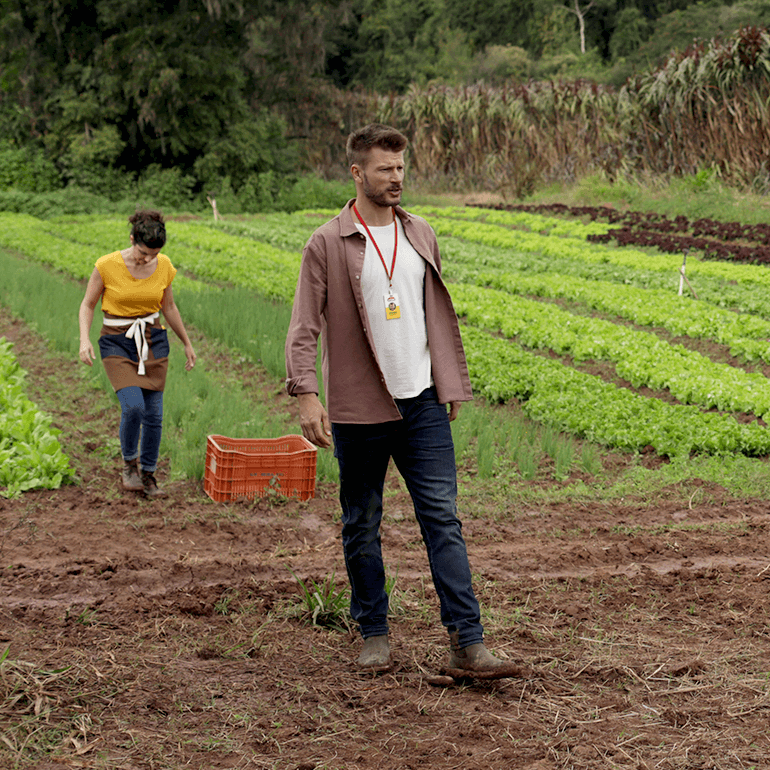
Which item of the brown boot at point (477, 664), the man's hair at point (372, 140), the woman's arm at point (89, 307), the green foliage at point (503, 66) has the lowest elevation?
the brown boot at point (477, 664)

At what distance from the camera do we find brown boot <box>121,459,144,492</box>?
6.26 m

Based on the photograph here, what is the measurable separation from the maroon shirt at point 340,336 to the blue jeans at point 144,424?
274 centimetres

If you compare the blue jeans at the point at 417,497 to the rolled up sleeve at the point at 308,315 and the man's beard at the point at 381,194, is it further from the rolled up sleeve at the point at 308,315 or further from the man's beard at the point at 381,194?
the man's beard at the point at 381,194

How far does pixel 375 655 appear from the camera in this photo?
3752mm

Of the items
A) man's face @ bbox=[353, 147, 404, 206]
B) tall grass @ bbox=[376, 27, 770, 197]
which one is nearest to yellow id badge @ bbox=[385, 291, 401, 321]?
man's face @ bbox=[353, 147, 404, 206]

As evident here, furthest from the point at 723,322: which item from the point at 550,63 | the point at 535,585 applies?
the point at 550,63

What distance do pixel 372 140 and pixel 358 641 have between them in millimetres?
2240

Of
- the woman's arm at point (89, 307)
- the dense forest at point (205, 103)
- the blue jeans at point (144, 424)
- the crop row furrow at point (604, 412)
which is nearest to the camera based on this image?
the woman's arm at point (89, 307)

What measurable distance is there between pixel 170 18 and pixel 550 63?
82.6 feet

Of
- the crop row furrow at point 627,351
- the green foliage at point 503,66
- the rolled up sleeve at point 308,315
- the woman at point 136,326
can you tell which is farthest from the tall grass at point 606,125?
the rolled up sleeve at point 308,315

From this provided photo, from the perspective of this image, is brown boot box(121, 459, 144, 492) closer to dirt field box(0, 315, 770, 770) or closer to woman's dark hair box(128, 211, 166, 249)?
dirt field box(0, 315, 770, 770)

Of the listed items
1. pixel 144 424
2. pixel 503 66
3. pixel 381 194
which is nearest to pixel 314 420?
pixel 381 194

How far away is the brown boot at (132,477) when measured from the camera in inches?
246

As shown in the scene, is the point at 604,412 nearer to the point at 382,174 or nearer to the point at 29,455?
the point at 29,455
